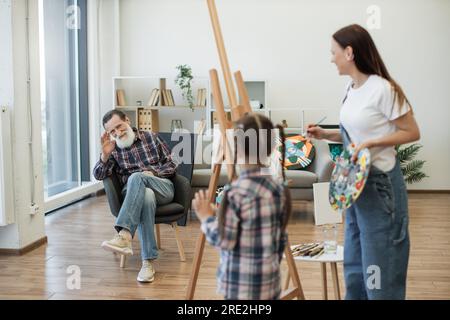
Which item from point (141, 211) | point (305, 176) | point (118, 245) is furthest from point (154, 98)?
point (118, 245)

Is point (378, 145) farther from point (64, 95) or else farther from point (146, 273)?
point (64, 95)

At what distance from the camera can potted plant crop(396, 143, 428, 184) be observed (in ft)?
23.6

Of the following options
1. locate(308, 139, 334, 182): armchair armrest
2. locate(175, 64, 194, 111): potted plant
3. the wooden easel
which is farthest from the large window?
the wooden easel

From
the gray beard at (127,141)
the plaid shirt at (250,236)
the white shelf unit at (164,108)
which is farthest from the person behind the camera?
the white shelf unit at (164,108)

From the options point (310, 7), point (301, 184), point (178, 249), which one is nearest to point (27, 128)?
point (178, 249)

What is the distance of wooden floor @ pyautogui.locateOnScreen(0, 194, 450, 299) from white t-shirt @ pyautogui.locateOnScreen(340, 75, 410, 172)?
133 centimetres

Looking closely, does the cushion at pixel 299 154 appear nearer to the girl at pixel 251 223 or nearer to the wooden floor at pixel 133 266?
the wooden floor at pixel 133 266

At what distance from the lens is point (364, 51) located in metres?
2.27

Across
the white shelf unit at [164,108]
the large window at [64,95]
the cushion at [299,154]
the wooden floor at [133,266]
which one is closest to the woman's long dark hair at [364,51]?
the wooden floor at [133,266]

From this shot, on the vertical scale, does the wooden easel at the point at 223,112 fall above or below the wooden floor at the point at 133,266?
above

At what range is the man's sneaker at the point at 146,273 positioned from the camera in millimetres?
3689

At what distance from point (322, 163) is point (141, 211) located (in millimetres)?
2293

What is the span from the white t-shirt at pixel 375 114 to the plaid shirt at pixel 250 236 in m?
0.51
